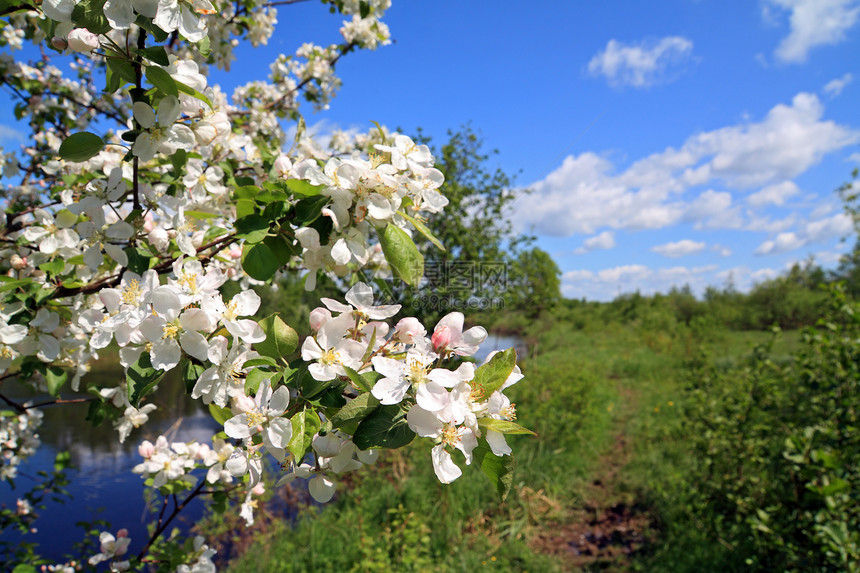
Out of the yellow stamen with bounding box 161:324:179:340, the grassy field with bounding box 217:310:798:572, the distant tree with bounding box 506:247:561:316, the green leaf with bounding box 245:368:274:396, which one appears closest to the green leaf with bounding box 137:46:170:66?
the yellow stamen with bounding box 161:324:179:340

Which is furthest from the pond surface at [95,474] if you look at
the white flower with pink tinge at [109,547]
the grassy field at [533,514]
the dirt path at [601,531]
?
the white flower with pink tinge at [109,547]

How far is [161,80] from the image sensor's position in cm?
89

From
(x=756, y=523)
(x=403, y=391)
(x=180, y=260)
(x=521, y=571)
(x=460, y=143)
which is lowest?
(x=521, y=571)

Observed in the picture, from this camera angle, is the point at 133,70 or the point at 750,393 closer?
the point at 133,70

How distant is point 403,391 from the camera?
719 mm

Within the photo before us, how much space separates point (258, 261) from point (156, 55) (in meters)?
0.44

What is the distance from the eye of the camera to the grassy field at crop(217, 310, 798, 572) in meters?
3.64

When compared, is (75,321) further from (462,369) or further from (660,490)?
(660,490)

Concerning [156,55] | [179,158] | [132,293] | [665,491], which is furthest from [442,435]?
[665,491]

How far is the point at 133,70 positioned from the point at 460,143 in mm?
5919

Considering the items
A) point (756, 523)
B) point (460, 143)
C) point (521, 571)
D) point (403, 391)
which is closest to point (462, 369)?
point (403, 391)

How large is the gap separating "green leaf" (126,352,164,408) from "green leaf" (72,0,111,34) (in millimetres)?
615

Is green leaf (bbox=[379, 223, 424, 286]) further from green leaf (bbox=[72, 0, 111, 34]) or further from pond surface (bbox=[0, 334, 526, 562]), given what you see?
pond surface (bbox=[0, 334, 526, 562])

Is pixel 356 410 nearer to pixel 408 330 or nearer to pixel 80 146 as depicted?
pixel 408 330
